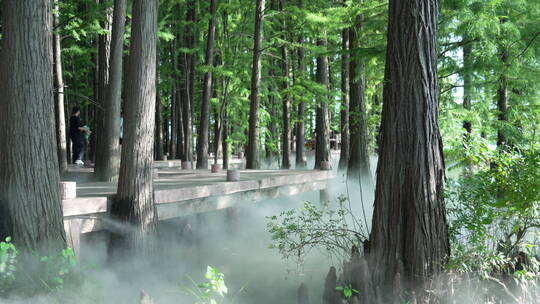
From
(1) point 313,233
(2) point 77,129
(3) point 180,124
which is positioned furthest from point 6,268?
(3) point 180,124

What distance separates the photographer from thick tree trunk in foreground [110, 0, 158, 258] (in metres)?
7.27

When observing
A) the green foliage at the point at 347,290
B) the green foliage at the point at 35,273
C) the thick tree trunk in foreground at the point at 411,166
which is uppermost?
the thick tree trunk in foreground at the point at 411,166

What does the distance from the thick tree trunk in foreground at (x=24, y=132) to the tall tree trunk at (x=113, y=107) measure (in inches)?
194

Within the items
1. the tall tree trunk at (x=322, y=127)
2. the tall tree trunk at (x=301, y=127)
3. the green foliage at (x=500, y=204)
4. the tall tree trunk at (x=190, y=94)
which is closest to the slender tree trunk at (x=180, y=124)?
the tall tree trunk at (x=190, y=94)

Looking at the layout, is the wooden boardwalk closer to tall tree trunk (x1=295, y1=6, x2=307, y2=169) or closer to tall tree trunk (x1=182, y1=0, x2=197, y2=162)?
tall tree trunk (x1=182, y1=0, x2=197, y2=162)

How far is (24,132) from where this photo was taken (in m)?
5.36

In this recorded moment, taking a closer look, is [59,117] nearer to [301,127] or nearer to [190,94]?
[190,94]

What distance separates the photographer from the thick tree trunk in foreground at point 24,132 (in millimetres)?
5320

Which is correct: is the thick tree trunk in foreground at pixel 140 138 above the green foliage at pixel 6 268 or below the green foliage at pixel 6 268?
above

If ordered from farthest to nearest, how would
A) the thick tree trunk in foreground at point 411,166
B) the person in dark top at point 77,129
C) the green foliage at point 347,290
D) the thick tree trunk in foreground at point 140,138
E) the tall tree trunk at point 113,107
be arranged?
the person in dark top at point 77,129, the tall tree trunk at point 113,107, the thick tree trunk in foreground at point 140,138, the thick tree trunk in foreground at point 411,166, the green foliage at point 347,290

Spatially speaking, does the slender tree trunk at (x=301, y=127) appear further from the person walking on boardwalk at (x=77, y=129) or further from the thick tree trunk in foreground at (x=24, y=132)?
the thick tree trunk in foreground at (x=24, y=132)

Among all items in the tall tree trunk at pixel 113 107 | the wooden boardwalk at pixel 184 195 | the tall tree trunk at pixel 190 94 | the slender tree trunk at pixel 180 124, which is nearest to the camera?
the wooden boardwalk at pixel 184 195

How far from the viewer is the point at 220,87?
19.6m

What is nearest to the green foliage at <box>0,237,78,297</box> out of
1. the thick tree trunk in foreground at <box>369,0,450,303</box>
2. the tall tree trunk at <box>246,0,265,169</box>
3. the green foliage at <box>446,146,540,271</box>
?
the thick tree trunk in foreground at <box>369,0,450,303</box>
